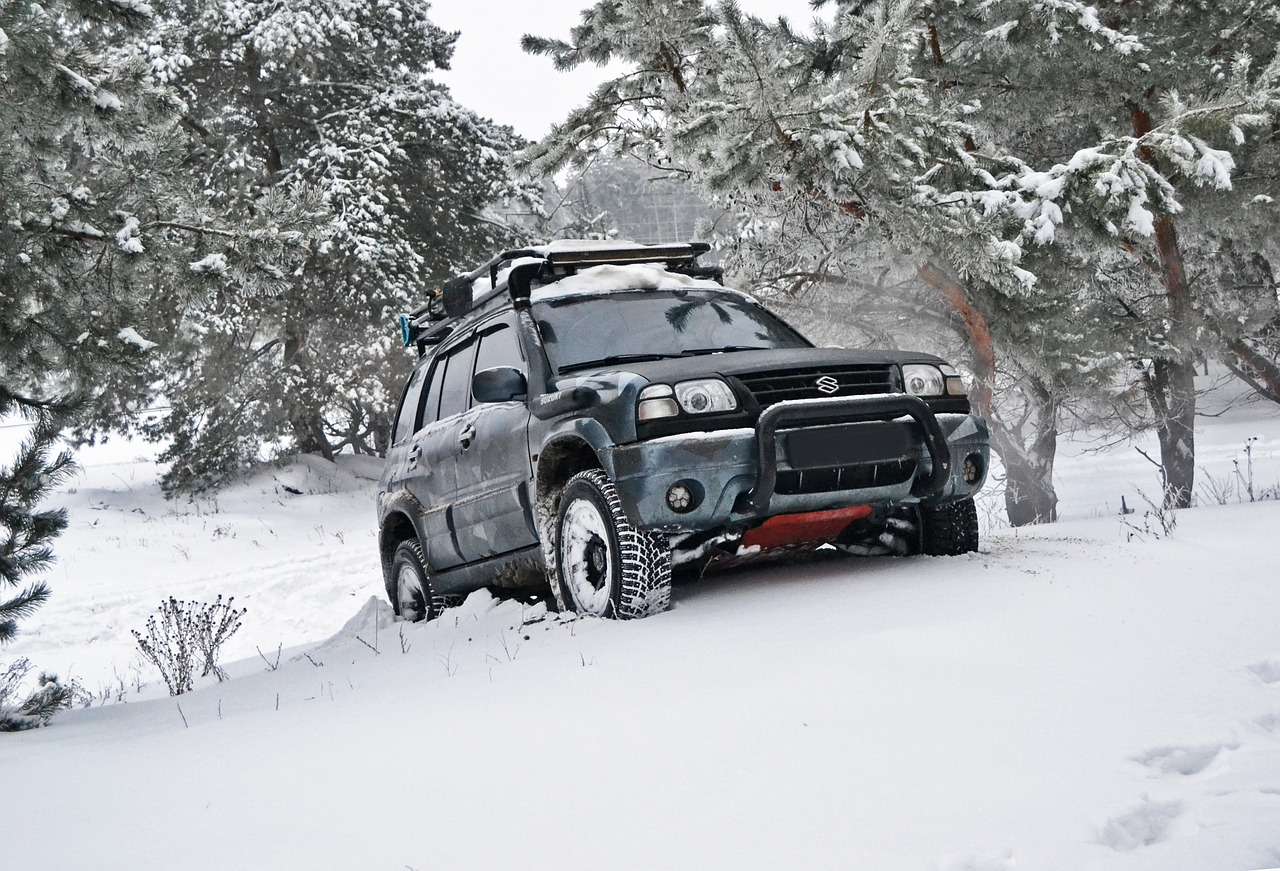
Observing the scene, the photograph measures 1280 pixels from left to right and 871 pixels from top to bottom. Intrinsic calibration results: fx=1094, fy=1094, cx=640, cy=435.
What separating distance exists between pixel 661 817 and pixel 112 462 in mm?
33072

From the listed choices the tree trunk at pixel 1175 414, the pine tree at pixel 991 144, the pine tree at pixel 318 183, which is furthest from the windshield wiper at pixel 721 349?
the pine tree at pixel 318 183

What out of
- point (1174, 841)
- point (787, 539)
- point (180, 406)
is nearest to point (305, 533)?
point (180, 406)

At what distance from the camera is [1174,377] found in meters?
11.8

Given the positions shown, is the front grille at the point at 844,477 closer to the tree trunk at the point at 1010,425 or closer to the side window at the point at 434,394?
the side window at the point at 434,394

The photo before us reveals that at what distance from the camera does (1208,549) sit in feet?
17.1

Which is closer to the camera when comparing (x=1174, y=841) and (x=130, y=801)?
(x=1174, y=841)

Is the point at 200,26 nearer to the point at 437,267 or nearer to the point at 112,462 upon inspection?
the point at 437,267

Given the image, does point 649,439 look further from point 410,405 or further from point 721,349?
point 410,405

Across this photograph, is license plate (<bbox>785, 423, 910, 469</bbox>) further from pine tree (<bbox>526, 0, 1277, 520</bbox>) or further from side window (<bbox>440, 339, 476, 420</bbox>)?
pine tree (<bbox>526, 0, 1277, 520</bbox>)

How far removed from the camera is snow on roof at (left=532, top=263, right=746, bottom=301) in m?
6.05

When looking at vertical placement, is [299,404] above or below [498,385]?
above

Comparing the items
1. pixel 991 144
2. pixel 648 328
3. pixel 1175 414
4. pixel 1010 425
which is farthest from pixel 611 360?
pixel 1010 425

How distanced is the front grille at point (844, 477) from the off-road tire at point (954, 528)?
628mm

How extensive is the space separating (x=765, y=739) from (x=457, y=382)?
4.20 metres
